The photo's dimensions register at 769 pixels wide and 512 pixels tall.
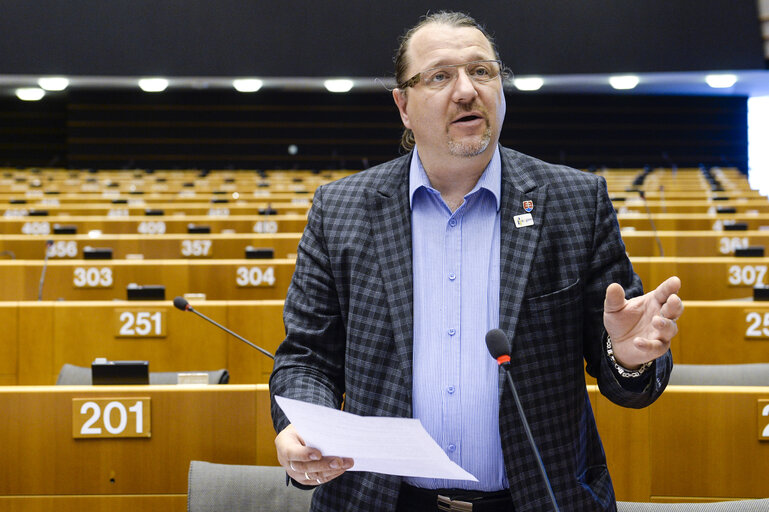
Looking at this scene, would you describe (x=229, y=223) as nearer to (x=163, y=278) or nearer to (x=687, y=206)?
(x=163, y=278)

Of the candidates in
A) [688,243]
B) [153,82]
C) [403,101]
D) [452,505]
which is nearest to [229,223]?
[688,243]

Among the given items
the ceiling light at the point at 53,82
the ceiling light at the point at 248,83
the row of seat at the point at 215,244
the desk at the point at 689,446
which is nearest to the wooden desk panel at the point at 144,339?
the row of seat at the point at 215,244

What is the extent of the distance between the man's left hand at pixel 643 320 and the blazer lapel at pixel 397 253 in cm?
32

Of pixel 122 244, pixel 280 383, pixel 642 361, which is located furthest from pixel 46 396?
pixel 122 244

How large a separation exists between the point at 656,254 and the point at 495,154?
4.30 metres

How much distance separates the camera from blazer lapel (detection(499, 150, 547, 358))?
133 cm

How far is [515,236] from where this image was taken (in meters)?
1.39

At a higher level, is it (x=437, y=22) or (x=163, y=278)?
(x=437, y=22)

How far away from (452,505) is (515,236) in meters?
0.44

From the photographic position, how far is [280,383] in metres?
1.39

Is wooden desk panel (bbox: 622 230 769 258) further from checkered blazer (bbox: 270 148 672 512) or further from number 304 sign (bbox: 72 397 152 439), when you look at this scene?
checkered blazer (bbox: 270 148 672 512)

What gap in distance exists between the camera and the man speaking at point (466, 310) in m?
1.31

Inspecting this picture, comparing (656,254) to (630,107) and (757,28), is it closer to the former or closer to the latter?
(757,28)

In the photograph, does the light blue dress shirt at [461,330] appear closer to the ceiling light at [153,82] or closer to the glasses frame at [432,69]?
the glasses frame at [432,69]
